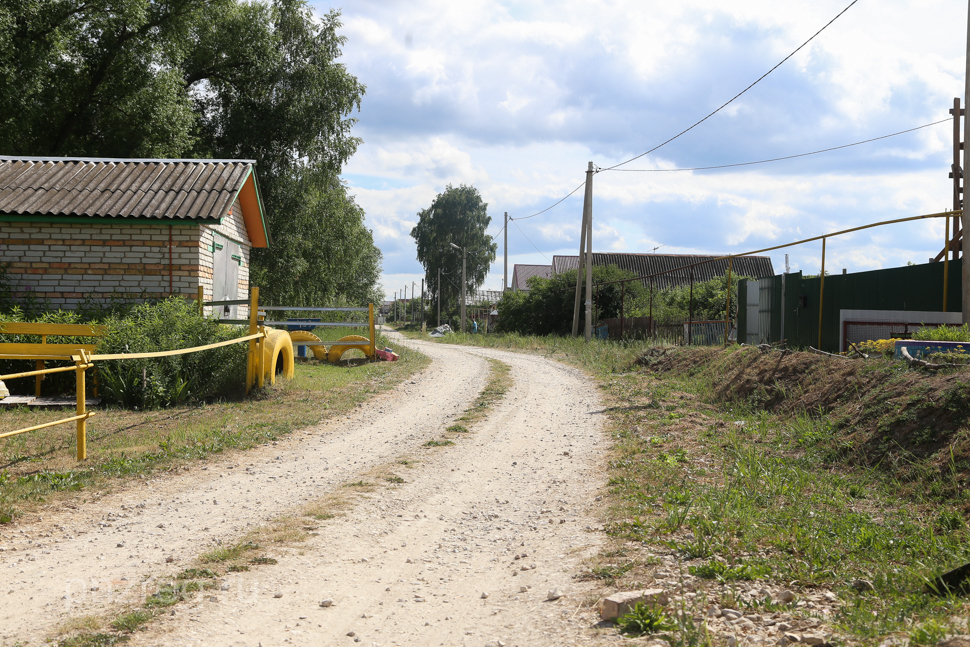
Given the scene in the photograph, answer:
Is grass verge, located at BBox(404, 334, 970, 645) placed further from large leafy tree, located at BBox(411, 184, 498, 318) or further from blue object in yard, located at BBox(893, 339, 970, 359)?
large leafy tree, located at BBox(411, 184, 498, 318)

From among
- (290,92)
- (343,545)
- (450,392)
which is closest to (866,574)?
(343,545)

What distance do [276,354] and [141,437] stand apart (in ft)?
12.0

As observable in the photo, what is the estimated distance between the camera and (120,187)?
1424cm

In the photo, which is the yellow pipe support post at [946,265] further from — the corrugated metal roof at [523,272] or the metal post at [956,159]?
the corrugated metal roof at [523,272]

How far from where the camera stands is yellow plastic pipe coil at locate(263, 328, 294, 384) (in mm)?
11172

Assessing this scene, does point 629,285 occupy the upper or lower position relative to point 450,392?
upper

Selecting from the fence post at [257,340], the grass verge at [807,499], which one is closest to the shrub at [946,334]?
the grass verge at [807,499]

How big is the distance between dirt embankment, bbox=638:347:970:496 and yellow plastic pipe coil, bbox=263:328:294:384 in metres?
7.12

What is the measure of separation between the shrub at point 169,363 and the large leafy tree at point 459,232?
158 ft

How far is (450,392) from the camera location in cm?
1286

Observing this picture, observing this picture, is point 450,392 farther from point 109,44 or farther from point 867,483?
point 109,44

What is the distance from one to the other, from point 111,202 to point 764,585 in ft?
45.1

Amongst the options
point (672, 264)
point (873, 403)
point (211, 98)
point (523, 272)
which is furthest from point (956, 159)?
point (523, 272)

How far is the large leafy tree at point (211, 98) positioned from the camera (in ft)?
71.8
